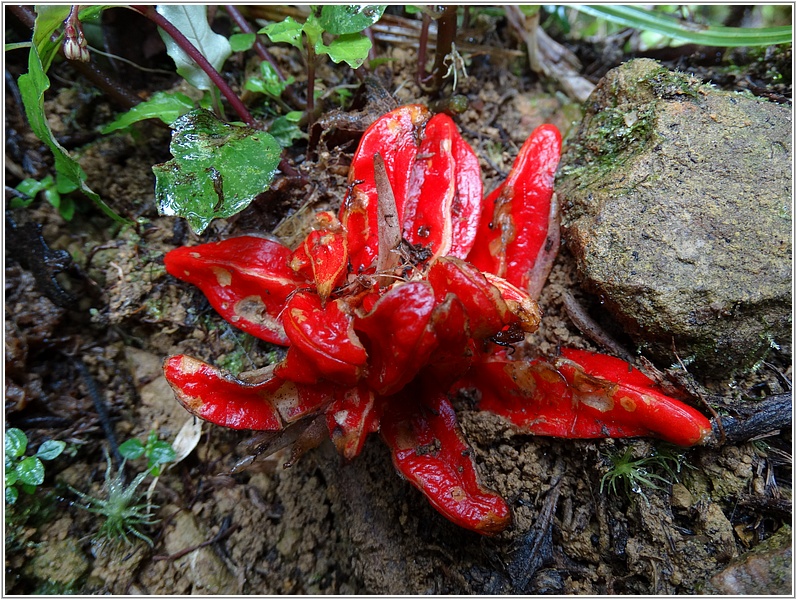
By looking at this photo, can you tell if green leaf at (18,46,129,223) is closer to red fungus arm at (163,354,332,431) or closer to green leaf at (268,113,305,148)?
green leaf at (268,113,305,148)

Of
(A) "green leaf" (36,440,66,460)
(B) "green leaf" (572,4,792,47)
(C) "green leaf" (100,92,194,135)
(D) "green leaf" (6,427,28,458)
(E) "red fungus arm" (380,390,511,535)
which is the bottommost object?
(A) "green leaf" (36,440,66,460)

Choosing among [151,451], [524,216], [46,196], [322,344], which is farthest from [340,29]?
[151,451]

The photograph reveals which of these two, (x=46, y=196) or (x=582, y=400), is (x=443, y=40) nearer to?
(x=582, y=400)

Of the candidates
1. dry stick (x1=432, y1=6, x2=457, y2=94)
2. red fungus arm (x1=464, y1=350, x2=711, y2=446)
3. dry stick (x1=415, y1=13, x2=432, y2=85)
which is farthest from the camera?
dry stick (x1=415, y1=13, x2=432, y2=85)

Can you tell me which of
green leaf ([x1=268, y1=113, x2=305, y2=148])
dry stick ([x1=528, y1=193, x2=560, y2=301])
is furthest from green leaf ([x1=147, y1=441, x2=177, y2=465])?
dry stick ([x1=528, y1=193, x2=560, y2=301])

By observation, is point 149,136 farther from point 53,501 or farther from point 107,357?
point 53,501

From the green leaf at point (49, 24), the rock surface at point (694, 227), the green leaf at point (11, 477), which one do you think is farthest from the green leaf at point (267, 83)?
the green leaf at point (11, 477)

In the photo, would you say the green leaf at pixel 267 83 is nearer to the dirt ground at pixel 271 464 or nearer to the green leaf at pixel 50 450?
the dirt ground at pixel 271 464

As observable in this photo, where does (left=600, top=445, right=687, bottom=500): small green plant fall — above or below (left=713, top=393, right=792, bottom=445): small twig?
below
